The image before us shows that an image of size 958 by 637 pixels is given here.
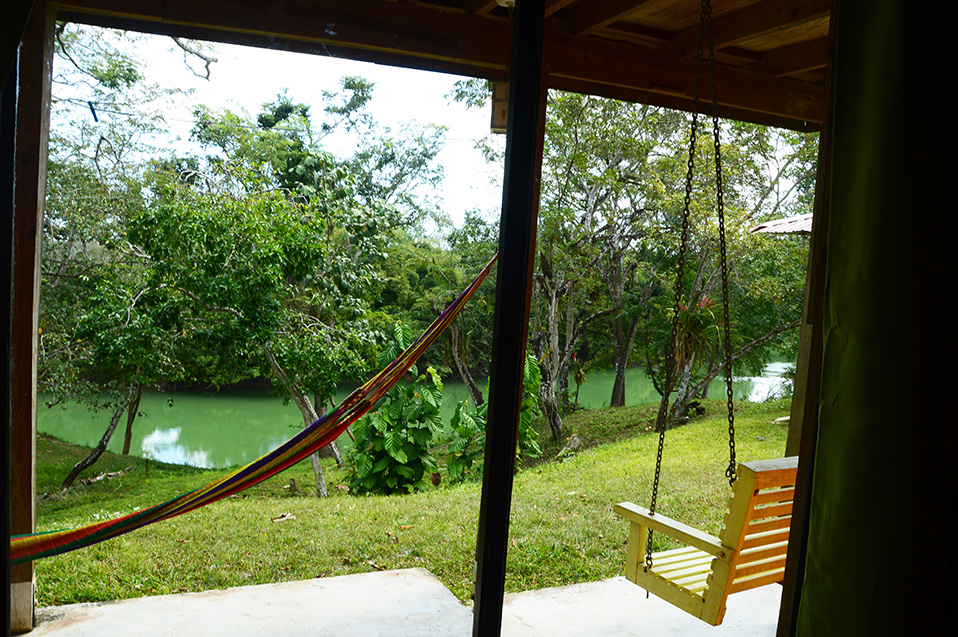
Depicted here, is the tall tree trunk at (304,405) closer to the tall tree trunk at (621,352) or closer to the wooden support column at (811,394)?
the wooden support column at (811,394)

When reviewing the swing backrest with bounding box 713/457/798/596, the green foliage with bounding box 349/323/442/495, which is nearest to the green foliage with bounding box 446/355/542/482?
the green foliage with bounding box 349/323/442/495

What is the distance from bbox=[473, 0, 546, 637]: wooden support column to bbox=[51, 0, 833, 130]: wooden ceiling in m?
0.49

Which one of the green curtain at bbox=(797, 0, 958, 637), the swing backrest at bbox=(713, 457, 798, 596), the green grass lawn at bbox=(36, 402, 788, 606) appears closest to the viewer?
the green curtain at bbox=(797, 0, 958, 637)

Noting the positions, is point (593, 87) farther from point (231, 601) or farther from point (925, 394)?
point (231, 601)

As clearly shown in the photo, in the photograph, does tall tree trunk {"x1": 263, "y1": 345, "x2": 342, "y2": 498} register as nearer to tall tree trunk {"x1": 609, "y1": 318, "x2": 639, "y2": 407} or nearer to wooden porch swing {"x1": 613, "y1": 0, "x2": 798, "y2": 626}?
wooden porch swing {"x1": 613, "y1": 0, "x2": 798, "y2": 626}

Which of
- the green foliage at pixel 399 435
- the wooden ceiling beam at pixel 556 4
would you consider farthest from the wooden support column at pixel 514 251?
the green foliage at pixel 399 435

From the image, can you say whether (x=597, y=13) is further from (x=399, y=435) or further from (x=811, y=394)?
(x=399, y=435)

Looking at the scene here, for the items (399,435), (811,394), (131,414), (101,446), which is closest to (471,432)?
(399,435)

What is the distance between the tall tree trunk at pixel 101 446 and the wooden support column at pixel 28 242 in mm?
→ 1523

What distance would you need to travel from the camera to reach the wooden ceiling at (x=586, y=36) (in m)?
1.82

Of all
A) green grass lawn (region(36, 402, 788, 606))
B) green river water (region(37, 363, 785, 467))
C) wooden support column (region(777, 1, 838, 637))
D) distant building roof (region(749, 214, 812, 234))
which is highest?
distant building roof (region(749, 214, 812, 234))

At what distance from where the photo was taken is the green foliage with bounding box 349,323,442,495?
11.4 ft

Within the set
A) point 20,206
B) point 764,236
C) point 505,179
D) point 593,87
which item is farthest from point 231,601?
point 764,236

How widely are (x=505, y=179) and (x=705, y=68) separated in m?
1.85
